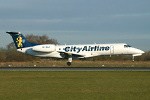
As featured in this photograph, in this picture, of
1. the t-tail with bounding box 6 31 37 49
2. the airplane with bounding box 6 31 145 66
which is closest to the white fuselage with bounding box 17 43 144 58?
the airplane with bounding box 6 31 145 66

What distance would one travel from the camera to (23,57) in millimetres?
60906

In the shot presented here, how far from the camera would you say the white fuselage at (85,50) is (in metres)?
45.4

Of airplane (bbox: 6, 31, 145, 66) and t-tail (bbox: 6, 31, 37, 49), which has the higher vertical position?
t-tail (bbox: 6, 31, 37, 49)

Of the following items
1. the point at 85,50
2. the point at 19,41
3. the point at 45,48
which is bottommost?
the point at 85,50

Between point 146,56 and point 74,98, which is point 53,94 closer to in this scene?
point 74,98

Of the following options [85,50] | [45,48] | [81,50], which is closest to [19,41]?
[45,48]

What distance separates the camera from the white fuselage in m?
45.4

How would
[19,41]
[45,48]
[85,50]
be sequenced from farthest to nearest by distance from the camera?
[19,41], [45,48], [85,50]

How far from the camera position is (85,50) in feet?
151

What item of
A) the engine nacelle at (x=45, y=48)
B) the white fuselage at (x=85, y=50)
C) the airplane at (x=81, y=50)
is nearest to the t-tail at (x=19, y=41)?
the airplane at (x=81, y=50)

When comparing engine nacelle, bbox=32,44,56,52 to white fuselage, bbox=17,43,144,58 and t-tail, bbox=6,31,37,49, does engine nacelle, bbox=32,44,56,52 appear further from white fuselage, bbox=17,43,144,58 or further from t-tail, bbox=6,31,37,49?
t-tail, bbox=6,31,37,49

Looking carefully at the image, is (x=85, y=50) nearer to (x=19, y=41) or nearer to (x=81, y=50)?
(x=81, y=50)

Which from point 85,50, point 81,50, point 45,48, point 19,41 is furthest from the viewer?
point 19,41

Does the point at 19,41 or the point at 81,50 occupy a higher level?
the point at 19,41
